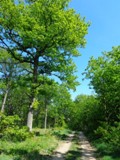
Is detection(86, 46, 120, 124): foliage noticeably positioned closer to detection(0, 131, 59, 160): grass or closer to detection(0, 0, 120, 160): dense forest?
detection(0, 0, 120, 160): dense forest

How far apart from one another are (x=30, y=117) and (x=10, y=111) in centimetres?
3165

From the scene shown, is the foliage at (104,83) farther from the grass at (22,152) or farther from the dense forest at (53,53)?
the grass at (22,152)

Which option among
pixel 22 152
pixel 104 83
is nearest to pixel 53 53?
pixel 104 83

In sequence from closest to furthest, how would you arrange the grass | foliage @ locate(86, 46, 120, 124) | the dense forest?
the grass, the dense forest, foliage @ locate(86, 46, 120, 124)

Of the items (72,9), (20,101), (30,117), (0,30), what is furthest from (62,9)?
(20,101)

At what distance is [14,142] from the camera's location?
20828 millimetres

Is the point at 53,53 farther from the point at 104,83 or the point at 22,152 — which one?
the point at 22,152

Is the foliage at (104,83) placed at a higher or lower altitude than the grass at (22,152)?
higher

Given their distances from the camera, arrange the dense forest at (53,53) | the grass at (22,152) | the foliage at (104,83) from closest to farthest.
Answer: the grass at (22,152) → the dense forest at (53,53) → the foliage at (104,83)

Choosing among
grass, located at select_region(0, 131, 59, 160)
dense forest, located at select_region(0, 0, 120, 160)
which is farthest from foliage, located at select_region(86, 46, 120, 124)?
grass, located at select_region(0, 131, 59, 160)

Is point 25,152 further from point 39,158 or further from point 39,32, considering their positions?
point 39,32

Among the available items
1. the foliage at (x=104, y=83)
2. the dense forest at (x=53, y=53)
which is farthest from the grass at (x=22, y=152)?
the foliage at (x=104, y=83)

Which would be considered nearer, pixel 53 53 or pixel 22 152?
pixel 22 152

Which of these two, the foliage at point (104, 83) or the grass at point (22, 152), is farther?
the foliage at point (104, 83)
